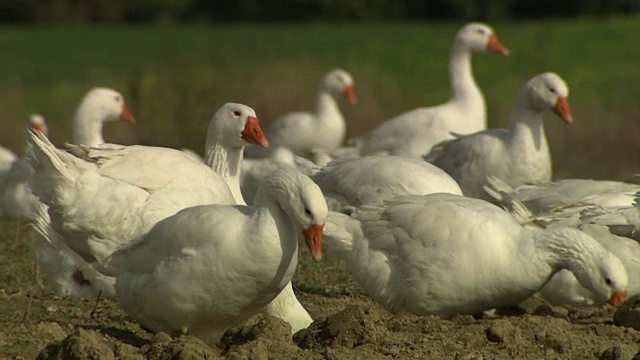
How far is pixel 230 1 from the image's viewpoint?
64250 millimetres

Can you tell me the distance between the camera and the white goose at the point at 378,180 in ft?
34.4

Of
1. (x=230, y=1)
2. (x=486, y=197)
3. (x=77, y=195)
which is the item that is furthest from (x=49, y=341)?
(x=230, y=1)

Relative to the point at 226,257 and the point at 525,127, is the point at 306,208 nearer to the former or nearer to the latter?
the point at 226,257

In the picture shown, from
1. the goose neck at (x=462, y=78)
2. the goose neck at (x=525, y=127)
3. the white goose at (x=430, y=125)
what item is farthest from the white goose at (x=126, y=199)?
the goose neck at (x=462, y=78)

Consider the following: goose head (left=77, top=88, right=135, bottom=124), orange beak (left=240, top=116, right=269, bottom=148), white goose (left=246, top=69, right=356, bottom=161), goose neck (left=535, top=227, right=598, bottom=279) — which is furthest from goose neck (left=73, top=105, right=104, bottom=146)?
goose neck (left=535, top=227, right=598, bottom=279)

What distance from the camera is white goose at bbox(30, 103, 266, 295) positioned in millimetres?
8688

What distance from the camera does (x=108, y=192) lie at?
894 centimetres

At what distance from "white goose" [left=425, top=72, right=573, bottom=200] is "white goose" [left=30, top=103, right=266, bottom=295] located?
12.0 ft

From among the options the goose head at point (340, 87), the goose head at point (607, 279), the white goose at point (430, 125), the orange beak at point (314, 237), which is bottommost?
the goose head at point (340, 87)

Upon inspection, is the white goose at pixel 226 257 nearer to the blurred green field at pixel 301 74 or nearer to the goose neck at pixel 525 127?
the goose neck at pixel 525 127

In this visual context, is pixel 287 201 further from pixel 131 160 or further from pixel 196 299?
pixel 131 160

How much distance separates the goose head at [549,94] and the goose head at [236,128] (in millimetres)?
3462

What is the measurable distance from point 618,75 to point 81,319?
88.7 ft

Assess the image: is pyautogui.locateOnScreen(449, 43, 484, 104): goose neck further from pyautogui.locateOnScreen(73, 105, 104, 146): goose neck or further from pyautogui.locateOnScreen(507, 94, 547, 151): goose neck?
pyautogui.locateOnScreen(73, 105, 104, 146): goose neck
